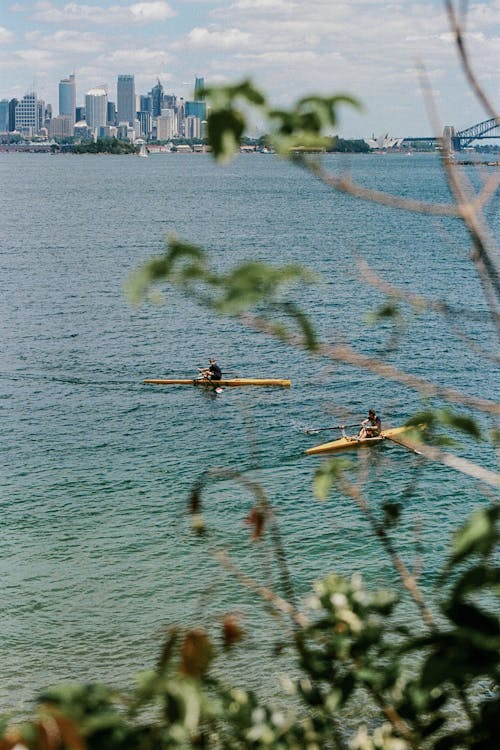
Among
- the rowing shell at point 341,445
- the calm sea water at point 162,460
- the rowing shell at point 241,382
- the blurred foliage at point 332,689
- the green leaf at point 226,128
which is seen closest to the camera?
the blurred foliage at point 332,689

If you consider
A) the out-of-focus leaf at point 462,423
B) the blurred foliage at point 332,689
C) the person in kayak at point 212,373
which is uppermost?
the out-of-focus leaf at point 462,423

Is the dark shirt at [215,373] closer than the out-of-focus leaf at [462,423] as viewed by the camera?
No

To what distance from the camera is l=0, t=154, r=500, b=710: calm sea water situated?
20172 mm

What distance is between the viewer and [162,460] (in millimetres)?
31359

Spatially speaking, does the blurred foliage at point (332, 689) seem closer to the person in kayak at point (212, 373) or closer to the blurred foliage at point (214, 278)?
the blurred foliage at point (214, 278)

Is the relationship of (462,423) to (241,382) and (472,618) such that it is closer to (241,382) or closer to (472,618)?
(472,618)

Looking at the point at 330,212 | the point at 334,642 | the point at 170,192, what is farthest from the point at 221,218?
the point at 334,642

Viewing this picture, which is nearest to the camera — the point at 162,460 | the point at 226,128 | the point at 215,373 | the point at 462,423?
the point at 226,128

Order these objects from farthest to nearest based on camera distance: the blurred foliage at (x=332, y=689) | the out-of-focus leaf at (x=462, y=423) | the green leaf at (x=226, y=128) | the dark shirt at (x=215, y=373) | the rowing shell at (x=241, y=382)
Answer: the dark shirt at (x=215, y=373), the rowing shell at (x=241, y=382), the out-of-focus leaf at (x=462, y=423), the green leaf at (x=226, y=128), the blurred foliage at (x=332, y=689)

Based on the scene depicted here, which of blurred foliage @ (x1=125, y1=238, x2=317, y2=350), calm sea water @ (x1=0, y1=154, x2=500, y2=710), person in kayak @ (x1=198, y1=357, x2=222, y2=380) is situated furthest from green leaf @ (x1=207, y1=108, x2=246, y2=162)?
person in kayak @ (x1=198, y1=357, x2=222, y2=380)

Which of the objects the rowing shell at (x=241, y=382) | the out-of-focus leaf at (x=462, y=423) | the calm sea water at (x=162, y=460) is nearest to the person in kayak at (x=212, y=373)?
the rowing shell at (x=241, y=382)

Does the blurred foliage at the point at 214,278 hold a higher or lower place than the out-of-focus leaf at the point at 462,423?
higher

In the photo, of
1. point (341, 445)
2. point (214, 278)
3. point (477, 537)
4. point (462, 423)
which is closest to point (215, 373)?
point (341, 445)

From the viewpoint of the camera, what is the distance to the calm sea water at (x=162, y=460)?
20.2 metres
